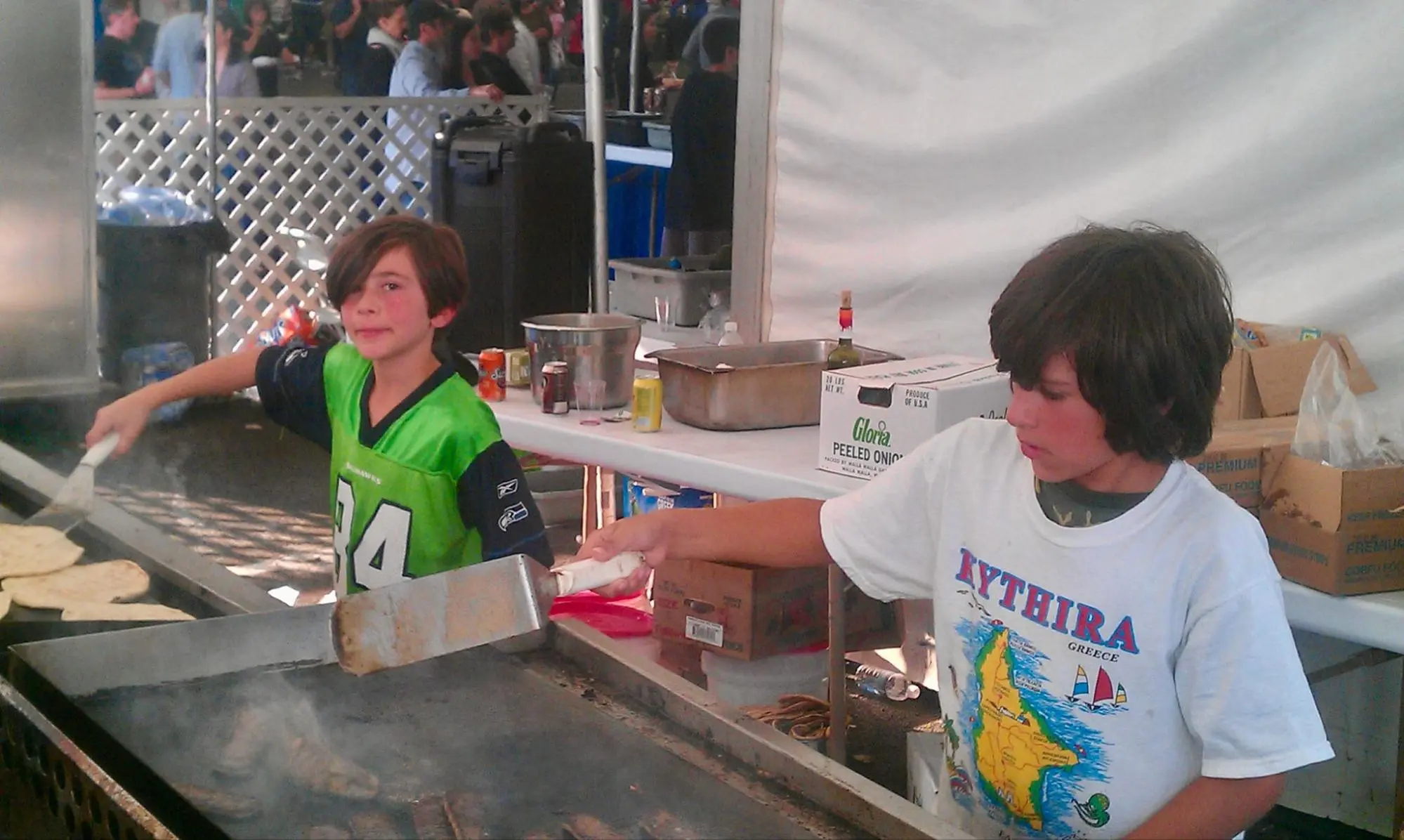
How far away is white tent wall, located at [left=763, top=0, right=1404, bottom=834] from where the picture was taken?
2588 millimetres

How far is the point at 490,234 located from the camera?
4801mm

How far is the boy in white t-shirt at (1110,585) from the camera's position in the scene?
1365 millimetres

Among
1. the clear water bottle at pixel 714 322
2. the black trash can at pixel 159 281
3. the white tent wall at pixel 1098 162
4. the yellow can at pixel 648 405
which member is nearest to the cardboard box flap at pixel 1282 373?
the white tent wall at pixel 1098 162

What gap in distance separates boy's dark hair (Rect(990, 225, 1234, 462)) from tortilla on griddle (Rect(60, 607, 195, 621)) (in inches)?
49.3

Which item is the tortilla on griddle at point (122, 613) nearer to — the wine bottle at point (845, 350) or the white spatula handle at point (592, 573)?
the white spatula handle at point (592, 573)

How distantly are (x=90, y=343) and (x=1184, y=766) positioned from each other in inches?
103

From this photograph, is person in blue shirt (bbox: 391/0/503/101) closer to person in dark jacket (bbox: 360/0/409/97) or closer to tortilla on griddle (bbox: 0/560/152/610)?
person in dark jacket (bbox: 360/0/409/97)

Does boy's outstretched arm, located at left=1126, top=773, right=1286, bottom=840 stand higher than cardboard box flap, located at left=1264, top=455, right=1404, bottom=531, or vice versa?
cardboard box flap, located at left=1264, top=455, right=1404, bottom=531

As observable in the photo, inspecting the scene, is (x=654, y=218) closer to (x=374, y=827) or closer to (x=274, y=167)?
(x=274, y=167)

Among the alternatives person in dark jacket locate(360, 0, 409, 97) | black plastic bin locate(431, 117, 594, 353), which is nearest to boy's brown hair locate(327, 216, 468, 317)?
black plastic bin locate(431, 117, 594, 353)

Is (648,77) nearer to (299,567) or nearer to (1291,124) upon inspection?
(299,567)

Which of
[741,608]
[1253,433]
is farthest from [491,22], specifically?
[1253,433]

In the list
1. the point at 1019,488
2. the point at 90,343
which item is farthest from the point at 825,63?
the point at 1019,488

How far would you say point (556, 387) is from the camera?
312 cm
